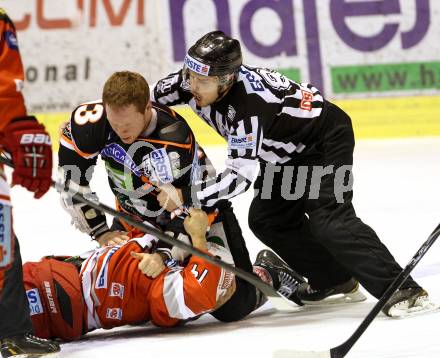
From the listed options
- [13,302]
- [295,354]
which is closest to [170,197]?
[13,302]

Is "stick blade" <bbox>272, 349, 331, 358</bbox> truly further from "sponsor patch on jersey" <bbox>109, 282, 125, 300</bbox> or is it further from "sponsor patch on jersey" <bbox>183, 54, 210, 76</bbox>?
"sponsor patch on jersey" <bbox>183, 54, 210, 76</bbox>

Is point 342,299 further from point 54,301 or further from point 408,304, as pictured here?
point 54,301

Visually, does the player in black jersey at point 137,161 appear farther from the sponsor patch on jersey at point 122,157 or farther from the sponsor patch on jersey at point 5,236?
the sponsor patch on jersey at point 5,236

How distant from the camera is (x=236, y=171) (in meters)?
3.97

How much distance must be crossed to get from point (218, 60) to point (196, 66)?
0.09m

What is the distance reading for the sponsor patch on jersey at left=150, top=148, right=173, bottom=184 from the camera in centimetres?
384

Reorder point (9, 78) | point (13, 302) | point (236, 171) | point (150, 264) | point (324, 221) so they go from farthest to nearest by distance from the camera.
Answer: point (324, 221), point (236, 171), point (150, 264), point (13, 302), point (9, 78)

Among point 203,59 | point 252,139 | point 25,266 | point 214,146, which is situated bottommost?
point 214,146

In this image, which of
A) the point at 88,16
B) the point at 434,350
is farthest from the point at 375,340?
the point at 88,16

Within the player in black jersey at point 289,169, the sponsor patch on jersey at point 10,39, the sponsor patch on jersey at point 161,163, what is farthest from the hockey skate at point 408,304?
the sponsor patch on jersey at point 10,39

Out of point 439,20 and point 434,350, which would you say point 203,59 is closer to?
point 434,350

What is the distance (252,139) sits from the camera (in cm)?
395

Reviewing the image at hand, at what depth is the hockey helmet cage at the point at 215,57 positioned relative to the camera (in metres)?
3.96

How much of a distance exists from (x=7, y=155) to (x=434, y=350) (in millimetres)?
1473
